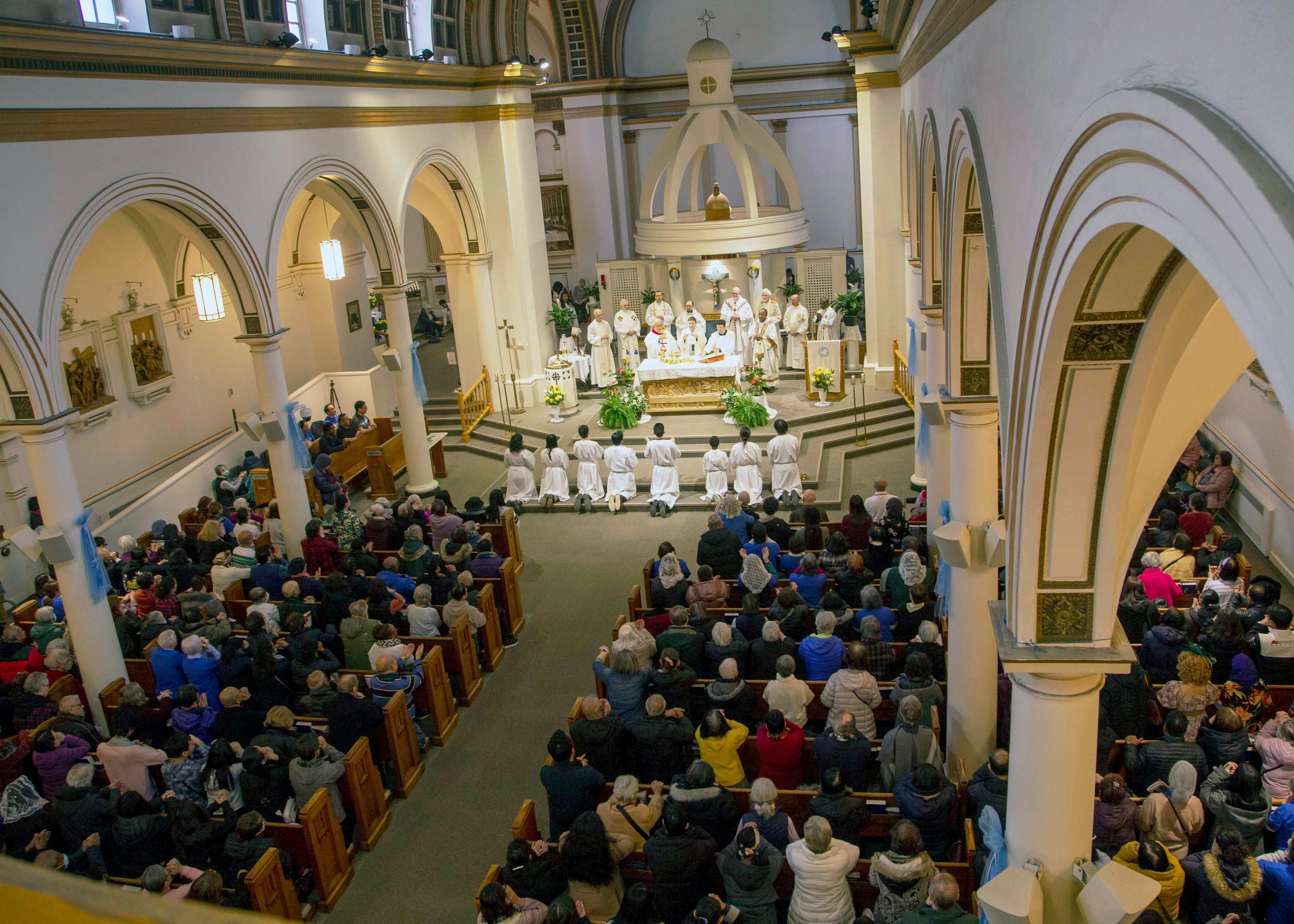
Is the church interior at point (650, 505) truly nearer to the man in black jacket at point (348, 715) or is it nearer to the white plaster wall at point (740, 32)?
the man in black jacket at point (348, 715)

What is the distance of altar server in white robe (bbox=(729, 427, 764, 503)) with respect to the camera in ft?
47.7

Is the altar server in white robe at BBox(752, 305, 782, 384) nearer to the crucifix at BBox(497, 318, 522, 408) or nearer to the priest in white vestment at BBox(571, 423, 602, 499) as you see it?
the crucifix at BBox(497, 318, 522, 408)

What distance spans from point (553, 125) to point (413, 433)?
43.3 feet

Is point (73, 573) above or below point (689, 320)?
below

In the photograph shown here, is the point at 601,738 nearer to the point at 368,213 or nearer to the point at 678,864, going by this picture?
the point at 678,864

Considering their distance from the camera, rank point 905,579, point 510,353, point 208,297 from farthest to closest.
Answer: point 510,353
point 208,297
point 905,579

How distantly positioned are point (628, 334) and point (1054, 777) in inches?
606

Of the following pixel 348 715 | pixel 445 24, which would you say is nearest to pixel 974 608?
pixel 348 715

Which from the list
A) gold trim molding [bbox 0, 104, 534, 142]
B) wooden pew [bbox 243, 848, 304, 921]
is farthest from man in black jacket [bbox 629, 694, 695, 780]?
gold trim molding [bbox 0, 104, 534, 142]

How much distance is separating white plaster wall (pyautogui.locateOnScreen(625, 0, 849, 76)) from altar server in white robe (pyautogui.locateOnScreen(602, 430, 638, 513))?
14.3m

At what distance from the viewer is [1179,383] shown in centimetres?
514

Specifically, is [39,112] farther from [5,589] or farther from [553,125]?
[553,125]

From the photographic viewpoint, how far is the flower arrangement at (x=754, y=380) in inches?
700

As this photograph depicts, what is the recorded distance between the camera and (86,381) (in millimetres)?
14758
